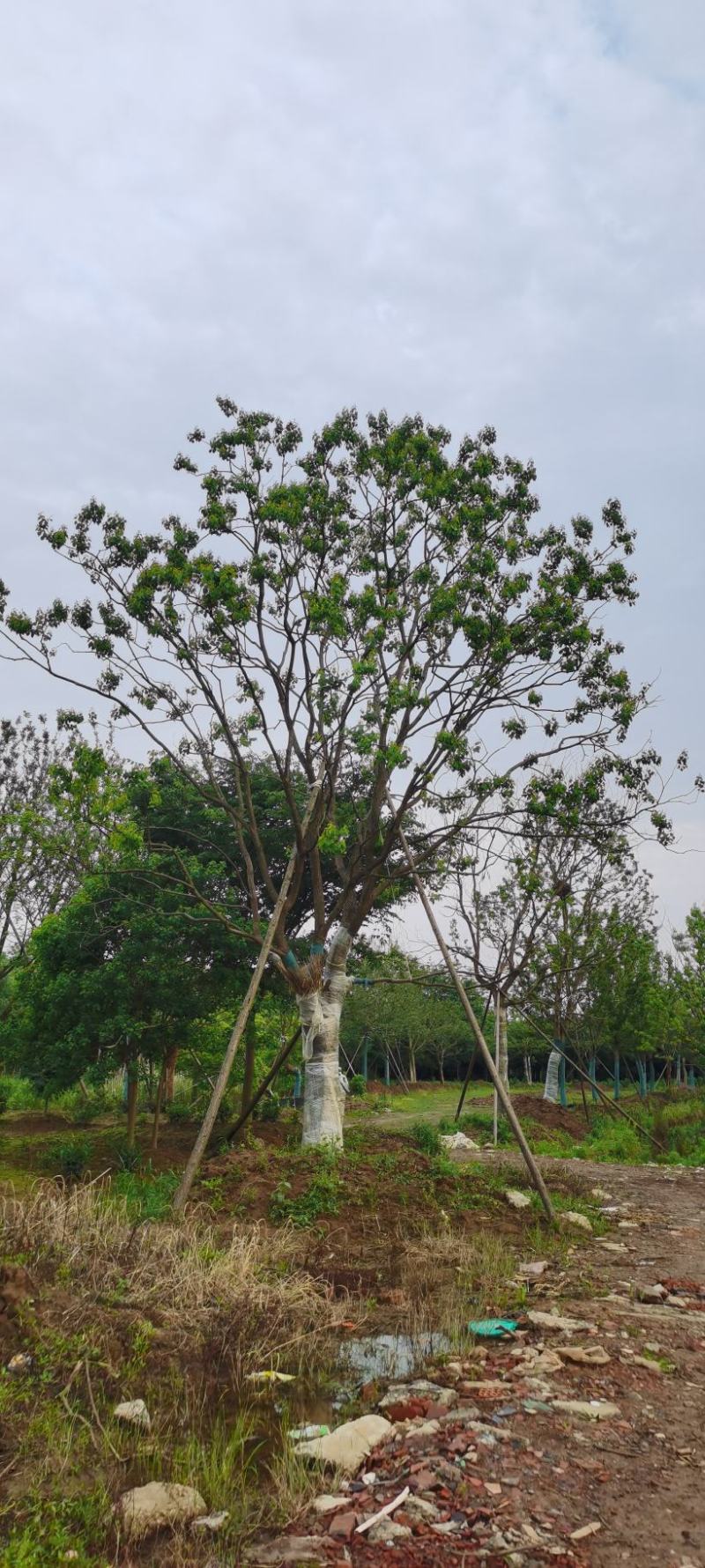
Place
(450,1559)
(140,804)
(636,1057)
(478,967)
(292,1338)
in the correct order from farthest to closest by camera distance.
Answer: (636,1057) → (140,804) → (478,967) → (292,1338) → (450,1559)

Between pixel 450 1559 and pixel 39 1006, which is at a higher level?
pixel 39 1006

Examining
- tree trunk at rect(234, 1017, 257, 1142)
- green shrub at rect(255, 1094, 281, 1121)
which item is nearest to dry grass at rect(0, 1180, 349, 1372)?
tree trunk at rect(234, 1017, 257, 1142)

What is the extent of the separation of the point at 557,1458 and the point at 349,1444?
103cm

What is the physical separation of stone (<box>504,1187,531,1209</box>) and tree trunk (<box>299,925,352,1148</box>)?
2.41 meters

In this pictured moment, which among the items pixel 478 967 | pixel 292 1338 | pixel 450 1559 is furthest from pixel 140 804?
pixel 450 1559

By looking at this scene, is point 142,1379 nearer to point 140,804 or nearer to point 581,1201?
point 581,1201

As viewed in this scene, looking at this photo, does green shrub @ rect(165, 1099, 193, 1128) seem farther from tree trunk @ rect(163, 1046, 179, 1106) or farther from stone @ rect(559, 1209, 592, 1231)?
stone @ rect(559, 1209, 592, 1231)

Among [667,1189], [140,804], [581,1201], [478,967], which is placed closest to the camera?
[581,1201]

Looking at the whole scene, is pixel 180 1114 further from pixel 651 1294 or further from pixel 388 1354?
pixel 388 1354

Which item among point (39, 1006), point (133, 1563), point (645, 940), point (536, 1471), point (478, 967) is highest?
point (645, 940)

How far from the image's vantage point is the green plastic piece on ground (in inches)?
263

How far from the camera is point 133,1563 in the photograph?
3.91m

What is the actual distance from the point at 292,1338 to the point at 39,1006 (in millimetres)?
11041

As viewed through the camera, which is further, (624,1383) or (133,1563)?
(624,1383)
